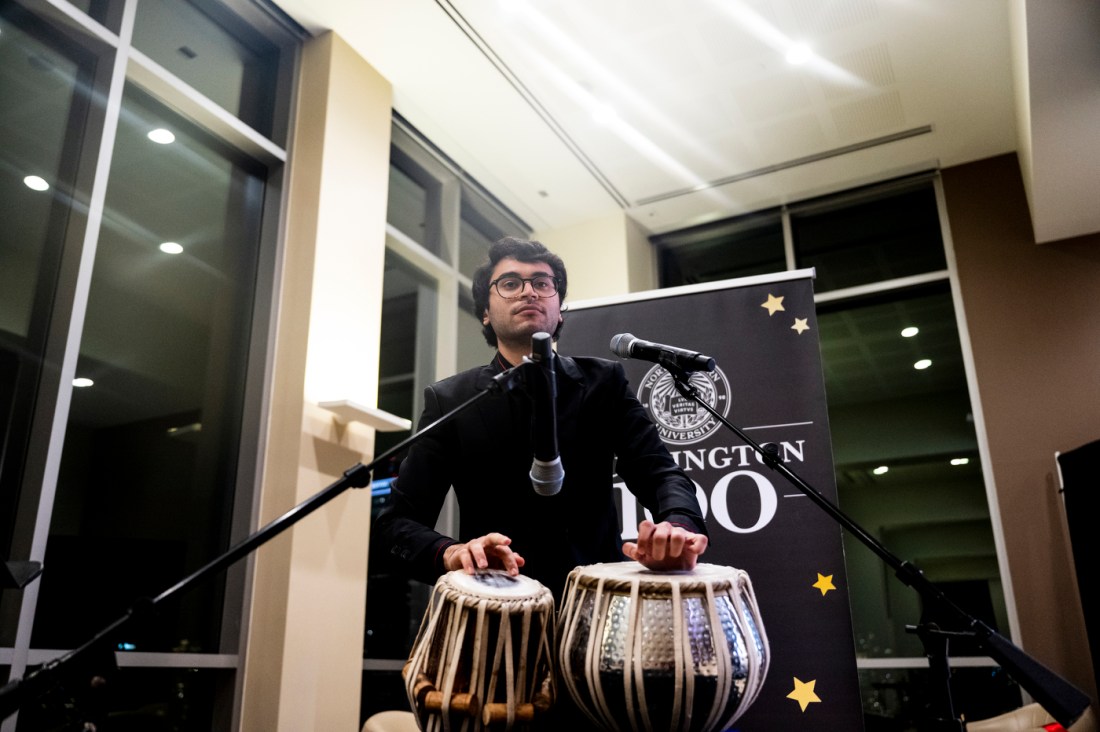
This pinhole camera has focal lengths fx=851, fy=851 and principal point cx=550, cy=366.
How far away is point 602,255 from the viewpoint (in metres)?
5.91

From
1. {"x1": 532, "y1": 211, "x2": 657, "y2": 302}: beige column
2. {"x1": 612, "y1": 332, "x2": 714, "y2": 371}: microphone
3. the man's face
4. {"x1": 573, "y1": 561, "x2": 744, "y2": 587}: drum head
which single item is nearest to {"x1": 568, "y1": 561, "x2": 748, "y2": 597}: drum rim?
{"x1": 573, "y1": 561, "x2": 744, "y2": 587}: drum head

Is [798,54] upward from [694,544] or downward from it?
upward

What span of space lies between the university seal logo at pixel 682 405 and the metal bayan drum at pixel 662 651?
2.00 metres

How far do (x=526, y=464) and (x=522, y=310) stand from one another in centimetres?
36

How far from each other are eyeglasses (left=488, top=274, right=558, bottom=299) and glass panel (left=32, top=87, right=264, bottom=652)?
169 cm

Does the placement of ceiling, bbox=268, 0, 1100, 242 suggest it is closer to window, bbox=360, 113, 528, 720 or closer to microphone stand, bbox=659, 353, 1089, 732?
window, bbox=360, 113, 528, 720

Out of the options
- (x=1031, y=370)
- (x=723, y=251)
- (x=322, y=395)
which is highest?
(x=723, y=251)

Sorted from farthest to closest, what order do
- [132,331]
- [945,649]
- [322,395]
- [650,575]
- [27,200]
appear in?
[322,395] → [132,331] → [27,200] → [945,649] → [650,575]

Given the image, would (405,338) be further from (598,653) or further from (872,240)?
(598,653)

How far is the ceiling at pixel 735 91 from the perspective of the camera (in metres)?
4.03

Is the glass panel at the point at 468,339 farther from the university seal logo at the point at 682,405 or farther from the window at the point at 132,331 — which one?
the university seal logo at the point at 682,405

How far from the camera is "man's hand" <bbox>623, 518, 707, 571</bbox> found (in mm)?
1469

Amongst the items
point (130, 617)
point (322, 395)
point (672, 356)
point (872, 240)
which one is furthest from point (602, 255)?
point (130, 617)

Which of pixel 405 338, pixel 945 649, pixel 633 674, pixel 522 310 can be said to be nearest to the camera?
pixel 633 674
